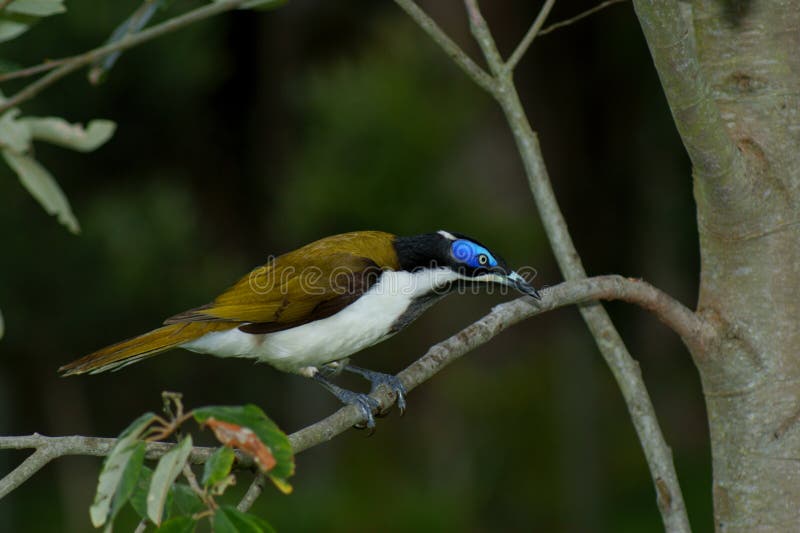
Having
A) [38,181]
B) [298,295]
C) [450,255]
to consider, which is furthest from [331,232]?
[38,181]

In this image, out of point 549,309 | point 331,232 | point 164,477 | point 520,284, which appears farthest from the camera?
point 331,232

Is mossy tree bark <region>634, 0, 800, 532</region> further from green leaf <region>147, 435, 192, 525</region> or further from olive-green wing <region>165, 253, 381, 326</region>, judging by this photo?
green leaf <region>147, 435, 192, 525</region>

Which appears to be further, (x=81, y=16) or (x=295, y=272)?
(x=81, y=16)

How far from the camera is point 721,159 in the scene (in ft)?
8.92

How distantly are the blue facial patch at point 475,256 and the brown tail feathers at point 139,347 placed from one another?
102cm

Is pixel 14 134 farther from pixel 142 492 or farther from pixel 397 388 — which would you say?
pixel 397 388

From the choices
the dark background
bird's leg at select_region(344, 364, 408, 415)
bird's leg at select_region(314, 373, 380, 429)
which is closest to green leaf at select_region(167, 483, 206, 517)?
bird's leg at select_region(314, 373, 380, 429)

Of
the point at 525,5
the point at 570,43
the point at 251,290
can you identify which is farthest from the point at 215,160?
the point at 251,290

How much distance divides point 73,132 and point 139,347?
2.23 m

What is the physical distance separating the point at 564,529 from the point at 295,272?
502 cm

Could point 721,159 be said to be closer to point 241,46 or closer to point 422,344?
point 422,344

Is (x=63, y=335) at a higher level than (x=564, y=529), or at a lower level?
higher

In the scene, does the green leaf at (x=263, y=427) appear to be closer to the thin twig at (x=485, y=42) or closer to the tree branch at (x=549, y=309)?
the tree branch at (x=549, y=309)

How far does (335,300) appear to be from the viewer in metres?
4.13
